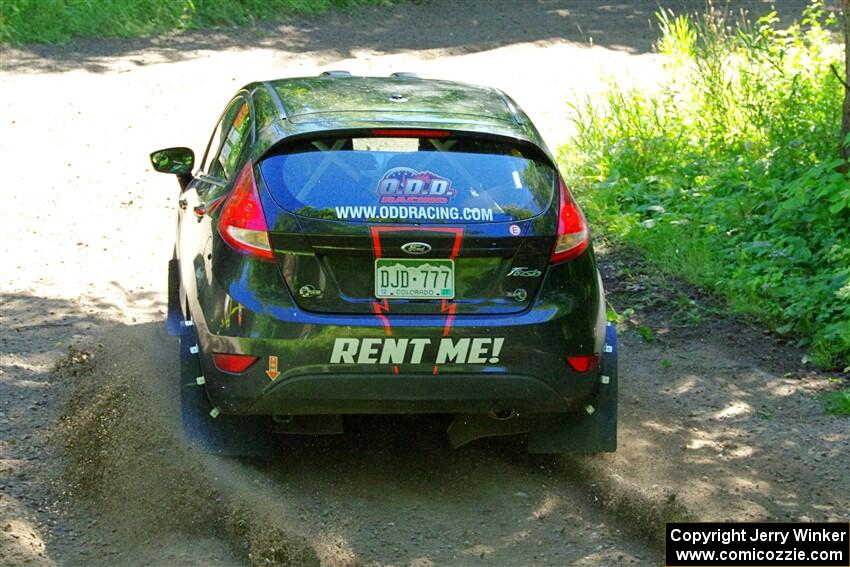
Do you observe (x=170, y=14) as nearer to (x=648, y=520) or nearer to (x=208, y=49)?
(x=208, y=49)

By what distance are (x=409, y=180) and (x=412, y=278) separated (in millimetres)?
422

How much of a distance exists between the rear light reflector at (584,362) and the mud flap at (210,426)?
1.40 metres

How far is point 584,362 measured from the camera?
5363 millimetres

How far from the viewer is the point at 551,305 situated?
527 centimetres

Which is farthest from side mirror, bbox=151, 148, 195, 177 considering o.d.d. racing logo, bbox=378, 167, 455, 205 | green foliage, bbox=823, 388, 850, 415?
green foliage, bbox=823, 388, 850, 415

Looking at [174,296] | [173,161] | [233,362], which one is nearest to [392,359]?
[233,362]

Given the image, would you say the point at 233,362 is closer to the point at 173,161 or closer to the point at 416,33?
the point at 173,161

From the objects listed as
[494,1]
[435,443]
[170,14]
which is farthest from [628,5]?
[435,443]

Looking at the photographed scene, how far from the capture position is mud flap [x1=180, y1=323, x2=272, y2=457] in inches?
219

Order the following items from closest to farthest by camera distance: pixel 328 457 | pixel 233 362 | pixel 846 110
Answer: pixel 233 362, pixel 328 457, pixel 846 110

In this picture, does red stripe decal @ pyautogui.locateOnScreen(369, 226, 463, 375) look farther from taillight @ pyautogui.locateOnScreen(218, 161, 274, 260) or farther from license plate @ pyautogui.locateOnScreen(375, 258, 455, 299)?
taillight @ pyautogui.locateOnScreen(218, 161, 274, 260)

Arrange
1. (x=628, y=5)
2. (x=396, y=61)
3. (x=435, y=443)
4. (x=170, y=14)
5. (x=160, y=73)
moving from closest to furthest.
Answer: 1. (x=435, y=443)
2. (x=160, y=73)
3. (x=396, y=61)
4. (x=170, y=14)
5. (x=628, y=5)

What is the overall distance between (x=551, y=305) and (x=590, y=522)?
0.96 m

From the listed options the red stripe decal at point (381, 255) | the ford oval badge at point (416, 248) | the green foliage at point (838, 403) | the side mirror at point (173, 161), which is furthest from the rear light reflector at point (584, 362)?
the side mirror at point (173, 161)
